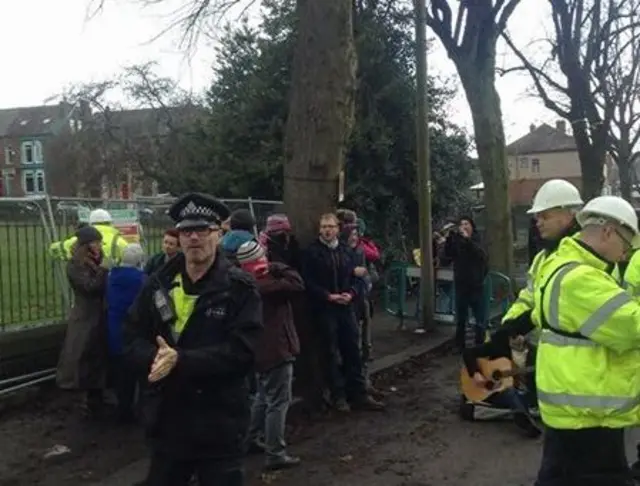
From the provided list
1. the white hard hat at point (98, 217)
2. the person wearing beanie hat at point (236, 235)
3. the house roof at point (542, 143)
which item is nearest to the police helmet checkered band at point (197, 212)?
the person wearing beanie hat at point (236, 235)

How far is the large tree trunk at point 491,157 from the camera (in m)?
15.0

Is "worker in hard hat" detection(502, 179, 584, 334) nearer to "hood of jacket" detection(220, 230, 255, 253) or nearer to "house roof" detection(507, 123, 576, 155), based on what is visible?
"hood of jacket" detection(220, 230, 255, 253)

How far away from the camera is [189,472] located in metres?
3.96

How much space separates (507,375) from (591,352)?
243 centimetres

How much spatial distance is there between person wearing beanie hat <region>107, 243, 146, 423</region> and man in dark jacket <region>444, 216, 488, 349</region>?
16.3 feet

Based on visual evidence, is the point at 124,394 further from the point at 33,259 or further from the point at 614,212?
the point at 614,212

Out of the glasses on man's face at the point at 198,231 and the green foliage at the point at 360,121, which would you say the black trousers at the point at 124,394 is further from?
the green foliage at the point at 360,121

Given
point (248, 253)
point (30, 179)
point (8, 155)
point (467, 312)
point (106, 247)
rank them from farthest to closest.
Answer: point (8, 155), point (30, 179), point (467, 312), point (106, 247), point (248, 253)

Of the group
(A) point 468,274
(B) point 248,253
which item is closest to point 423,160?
(A) point 468,274

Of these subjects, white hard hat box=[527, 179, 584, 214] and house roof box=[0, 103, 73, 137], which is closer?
white hard hat box=[527, 179, 584, 214]

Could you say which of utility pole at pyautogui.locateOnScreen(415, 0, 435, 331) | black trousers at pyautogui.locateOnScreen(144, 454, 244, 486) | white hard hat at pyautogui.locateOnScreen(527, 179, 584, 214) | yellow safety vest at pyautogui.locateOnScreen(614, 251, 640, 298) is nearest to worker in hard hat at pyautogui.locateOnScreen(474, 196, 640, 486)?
white hard hat at pyautogui.locateOnScreen(527, 179, 584, 214)

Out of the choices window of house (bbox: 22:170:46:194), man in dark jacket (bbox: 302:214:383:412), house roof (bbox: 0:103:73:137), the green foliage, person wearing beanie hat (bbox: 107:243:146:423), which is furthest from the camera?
house roof (bbox: 0:103:73:137)

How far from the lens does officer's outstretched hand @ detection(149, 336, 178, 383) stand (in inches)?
142

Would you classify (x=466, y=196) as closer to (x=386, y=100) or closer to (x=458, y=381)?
(x=386, y=100)
